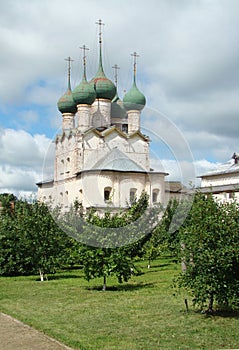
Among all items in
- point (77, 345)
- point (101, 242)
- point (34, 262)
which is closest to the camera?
point (77, 345)

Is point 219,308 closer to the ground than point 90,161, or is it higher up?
closer to the ground

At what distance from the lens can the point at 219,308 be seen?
10.6 meters

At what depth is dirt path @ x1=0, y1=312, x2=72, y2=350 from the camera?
7.46 m

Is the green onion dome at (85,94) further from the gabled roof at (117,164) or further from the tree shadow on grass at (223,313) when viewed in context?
the tree shadow on grass at (223,313)

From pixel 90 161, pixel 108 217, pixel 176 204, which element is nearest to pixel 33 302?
pixel 108 217

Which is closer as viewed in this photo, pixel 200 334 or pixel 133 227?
pixel 200 334

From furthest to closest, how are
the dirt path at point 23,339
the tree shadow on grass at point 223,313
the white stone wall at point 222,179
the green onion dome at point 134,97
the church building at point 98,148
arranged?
1. the green onion dome at point 134,97
2. the white stone wall at point 222,179
3. the church building at point 98,148
4. the tree shadow on grass at point 223,313
5. the dirt path at point 23,339

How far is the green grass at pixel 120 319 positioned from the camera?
7.85m

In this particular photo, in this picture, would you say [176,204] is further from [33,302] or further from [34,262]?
[33,302]

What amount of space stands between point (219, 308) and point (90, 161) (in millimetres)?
32347

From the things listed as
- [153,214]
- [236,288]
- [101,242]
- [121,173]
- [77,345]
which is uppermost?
[121,173]

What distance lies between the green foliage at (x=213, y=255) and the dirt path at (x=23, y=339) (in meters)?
3.19

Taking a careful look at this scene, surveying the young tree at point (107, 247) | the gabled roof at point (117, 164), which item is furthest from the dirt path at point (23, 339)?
the gabled roof at point (117, 164)

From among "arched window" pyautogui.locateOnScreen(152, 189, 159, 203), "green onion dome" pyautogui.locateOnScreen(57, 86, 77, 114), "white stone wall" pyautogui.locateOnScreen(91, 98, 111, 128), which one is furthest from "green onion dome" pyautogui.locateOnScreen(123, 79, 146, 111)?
"arched window" pyautogui.locateOnScreen(152, 189, 159, 203)
